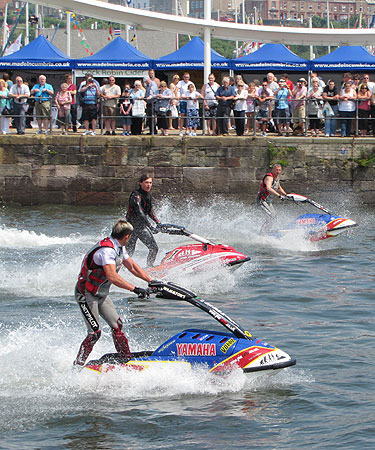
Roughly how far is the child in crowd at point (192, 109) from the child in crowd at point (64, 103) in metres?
3.48

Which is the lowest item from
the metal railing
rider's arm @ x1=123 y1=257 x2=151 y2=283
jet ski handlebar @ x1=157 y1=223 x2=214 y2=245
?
jet ski handlebar @ x1=157 y1=223 x2=214 y2=245

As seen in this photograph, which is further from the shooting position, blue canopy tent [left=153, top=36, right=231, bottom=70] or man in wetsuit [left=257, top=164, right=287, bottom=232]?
blue canopy tent [left=153, top=36, right=231, bottom=70]

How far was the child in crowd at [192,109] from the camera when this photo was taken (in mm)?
22406

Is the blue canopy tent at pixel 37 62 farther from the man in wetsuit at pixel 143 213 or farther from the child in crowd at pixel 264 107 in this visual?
the man in wetsuit at pixel 143 213

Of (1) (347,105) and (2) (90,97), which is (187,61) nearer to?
(2) (90,97)

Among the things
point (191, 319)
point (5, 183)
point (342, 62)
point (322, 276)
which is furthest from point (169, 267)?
point (342, 62)

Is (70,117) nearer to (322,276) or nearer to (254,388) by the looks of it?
(322,276)

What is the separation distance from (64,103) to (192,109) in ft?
12.4

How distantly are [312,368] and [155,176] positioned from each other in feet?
45.8

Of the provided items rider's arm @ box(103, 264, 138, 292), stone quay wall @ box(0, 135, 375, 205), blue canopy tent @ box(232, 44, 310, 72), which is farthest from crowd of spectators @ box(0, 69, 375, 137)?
rider's arm @ box(103, 264, 138, 292)

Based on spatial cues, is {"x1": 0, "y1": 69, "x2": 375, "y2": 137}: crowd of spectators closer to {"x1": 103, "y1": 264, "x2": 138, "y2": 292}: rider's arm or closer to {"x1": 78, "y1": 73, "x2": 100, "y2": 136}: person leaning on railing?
{"x1": 78, "y1": 73, "x2": 100, "y2": 136}: person leaning on railing

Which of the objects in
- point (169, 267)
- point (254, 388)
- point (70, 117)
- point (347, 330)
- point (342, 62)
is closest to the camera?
point (254, 388)

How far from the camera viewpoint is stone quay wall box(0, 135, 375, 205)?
22703 millimetres

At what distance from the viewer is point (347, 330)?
11.2 m
